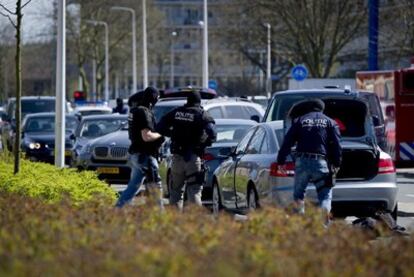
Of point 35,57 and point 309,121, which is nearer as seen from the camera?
point 309,121

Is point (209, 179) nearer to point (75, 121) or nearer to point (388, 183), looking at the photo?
point (388, 183)

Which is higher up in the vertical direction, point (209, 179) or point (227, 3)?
point (227, 3)

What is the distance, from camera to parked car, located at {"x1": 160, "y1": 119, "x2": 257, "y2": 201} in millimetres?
18172

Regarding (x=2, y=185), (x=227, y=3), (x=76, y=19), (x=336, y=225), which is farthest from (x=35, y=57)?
(x=336, y=225)

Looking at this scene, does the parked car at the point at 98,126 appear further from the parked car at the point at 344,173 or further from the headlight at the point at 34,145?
the parked car at the point at 344,173

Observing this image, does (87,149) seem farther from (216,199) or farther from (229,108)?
(216,199)

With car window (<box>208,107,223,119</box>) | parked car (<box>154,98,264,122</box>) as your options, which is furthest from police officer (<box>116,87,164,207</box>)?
car window (<box>208,107,223,119</box>)

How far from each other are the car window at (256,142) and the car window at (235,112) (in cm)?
987

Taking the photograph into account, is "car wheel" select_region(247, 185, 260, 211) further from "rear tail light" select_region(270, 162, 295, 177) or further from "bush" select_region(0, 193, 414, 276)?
"bush" select_region(0, 193, 414, 276)

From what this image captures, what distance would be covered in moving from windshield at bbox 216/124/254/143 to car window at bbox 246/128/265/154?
12.8ft

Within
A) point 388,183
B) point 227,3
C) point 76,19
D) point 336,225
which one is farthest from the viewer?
point 76,19

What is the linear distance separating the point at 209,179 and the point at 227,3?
136ft

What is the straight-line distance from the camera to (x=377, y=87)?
29500 millimetres

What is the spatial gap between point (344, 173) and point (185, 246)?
7.23m
